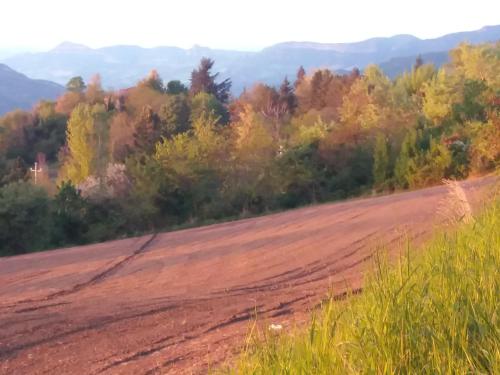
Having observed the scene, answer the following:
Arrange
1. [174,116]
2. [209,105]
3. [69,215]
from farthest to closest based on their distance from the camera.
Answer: [209,105], [174,116], [69,215]

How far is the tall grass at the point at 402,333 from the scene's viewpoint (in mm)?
4023

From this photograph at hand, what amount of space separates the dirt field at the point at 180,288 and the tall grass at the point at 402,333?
4.00 feet

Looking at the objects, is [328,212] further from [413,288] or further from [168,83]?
[168,83]

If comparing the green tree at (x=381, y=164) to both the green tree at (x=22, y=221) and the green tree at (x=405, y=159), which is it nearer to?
the green tree at (x=405, y=159)

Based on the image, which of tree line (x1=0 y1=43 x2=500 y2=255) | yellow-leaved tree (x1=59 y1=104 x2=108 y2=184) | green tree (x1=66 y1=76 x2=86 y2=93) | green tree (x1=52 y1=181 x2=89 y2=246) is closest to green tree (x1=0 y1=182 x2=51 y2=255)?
tree line (x1=0 y1=43 x2=500 y2=255)

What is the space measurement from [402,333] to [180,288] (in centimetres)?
1147

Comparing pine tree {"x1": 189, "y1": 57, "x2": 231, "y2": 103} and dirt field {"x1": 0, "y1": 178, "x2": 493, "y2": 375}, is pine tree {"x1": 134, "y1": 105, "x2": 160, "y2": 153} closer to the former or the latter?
pine tree {"x1": 189, "y1": 57, "x2": 231, "y2": 103}

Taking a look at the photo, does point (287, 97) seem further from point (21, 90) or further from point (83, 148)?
point (21, 90)

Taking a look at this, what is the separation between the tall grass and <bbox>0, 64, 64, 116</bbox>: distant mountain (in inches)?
A: 5483

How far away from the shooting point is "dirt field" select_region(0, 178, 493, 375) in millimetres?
9570

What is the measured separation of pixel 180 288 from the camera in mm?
15453

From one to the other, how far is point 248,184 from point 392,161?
841 cm

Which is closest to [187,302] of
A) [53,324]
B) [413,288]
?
[53,324]

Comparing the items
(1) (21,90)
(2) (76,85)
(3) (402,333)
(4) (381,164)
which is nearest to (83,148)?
(4) (381,164)
